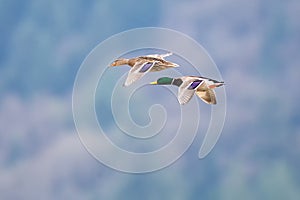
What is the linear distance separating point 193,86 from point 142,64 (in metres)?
0.32

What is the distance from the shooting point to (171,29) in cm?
316

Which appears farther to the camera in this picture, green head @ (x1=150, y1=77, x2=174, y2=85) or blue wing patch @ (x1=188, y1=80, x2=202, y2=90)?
green head @ (x1=150, y1=77, x2=174, y2=85)

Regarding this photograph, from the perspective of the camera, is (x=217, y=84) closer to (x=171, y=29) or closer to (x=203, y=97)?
(x=203, y=97)

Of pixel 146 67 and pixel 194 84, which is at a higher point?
pixel 146 67

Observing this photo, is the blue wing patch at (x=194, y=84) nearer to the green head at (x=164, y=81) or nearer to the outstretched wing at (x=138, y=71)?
the green head at (x=164, y=81)

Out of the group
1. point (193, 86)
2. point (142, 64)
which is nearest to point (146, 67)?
point (142, 64)

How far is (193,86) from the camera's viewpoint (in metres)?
2.92

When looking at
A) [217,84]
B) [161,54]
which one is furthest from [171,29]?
[217,84]

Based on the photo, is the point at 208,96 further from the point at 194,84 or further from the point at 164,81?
the point at 164,81

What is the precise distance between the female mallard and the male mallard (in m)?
0.09

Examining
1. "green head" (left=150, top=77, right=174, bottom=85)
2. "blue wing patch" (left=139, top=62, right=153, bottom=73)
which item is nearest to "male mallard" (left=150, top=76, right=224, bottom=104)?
"green head" (left=150, top=77, right=174, bottom=85)

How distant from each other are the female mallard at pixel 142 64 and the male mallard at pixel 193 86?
3.4 inches

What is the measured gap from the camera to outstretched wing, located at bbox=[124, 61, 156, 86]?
115 inches

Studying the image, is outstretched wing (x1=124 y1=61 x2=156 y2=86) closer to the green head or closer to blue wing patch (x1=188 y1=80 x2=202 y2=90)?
the green head
